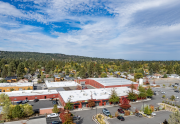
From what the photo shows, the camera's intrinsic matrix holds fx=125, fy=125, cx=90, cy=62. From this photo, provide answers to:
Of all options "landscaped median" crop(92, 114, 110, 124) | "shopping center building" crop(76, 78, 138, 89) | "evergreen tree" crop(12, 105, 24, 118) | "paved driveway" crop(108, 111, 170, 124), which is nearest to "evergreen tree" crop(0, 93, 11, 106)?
"evergreen tree" crop(12, 105, 24, 118)

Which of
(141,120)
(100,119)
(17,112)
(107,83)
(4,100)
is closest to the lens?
(17,112)

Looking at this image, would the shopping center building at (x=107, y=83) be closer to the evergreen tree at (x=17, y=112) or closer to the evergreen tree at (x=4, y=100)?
the evergreen tree at (x=17, y=112)

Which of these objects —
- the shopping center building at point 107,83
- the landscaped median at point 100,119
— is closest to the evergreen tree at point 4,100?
the landscaped median at point 100,119

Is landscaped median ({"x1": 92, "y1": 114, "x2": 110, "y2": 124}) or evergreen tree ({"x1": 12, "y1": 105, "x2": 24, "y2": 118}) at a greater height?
evergreen tree ({"x1": 12, "y1": 105, "x2": 24, "y2": 118})

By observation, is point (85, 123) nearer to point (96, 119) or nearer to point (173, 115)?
point (96, 119)

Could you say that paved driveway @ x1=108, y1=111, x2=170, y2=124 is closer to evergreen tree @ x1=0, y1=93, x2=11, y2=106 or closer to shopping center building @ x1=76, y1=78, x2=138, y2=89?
shopping center building @ x1=76, y1=78, x2=138, y2=89

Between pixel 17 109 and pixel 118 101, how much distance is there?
2283 centimetres

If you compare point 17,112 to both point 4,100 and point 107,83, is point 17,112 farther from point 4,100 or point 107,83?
point 107,83

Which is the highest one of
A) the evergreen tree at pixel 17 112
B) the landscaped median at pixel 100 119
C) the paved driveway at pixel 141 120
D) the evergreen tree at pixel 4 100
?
the evergreen tree at pixel 4 100

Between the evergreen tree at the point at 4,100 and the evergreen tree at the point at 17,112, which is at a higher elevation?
the evergreen tree at the point at 4,100

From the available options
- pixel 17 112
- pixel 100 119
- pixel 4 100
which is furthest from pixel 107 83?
pixel 4 100

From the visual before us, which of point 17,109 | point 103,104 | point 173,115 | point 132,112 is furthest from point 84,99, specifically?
point 173,115

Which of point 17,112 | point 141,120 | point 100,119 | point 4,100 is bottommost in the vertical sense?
point 141,120

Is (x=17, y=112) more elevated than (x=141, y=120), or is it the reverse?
(x=17, y=112)
